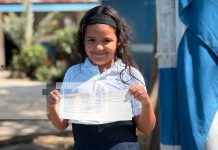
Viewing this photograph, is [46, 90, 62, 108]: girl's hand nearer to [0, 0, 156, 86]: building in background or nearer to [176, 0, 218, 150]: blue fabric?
[176, 0, 218, 150]: blue fabric

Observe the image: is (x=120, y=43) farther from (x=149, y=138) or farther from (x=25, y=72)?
(x=25, y=72)

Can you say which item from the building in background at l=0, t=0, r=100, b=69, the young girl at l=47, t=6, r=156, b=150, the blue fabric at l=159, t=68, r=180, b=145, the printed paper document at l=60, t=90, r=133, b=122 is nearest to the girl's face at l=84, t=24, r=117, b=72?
the young girl at l=47, t=6, r=156, b=150

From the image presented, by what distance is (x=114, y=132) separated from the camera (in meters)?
2.08

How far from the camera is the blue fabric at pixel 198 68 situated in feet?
9.11

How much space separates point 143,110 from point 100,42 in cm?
32

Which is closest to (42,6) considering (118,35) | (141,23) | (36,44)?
(36,44)

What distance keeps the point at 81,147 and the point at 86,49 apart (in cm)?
40

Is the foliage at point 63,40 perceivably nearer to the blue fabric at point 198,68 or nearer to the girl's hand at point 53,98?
the blue fabric at point 198,68

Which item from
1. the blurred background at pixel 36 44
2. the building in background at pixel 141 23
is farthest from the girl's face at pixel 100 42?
the blurred background at pixel 36 44

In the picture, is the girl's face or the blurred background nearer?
the girl's face

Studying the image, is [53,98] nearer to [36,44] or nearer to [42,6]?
[36,44]

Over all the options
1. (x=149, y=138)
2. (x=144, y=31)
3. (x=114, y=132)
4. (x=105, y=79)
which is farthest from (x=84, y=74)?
(x=144, y=31)

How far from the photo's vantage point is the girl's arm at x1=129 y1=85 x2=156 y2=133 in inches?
77.4

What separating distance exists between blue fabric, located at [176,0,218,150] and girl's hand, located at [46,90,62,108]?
1.03 metres
